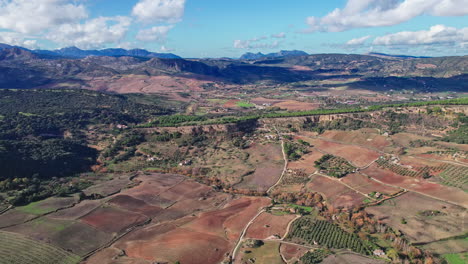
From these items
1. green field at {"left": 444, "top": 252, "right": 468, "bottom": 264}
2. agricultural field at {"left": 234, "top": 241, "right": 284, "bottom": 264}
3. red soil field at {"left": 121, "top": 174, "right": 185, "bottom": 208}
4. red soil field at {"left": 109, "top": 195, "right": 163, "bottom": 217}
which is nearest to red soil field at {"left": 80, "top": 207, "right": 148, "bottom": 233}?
red soil field at {"left": 109, "top": 195, "right": 163, "bottom": 217}

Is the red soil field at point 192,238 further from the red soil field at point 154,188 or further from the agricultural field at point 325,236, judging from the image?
the red soil field at point 154,188

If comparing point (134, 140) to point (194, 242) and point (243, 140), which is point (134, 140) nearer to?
point (243, 140)

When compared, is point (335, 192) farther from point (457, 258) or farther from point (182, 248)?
point (182, 248)

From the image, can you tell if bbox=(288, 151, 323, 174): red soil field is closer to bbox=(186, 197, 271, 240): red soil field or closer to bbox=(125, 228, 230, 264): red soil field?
bbox=(186, 197, 271, 240): red soil field

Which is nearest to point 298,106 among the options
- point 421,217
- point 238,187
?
point 238,187

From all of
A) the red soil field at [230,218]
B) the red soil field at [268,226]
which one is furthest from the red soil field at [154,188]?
the red soil field at [268,226]

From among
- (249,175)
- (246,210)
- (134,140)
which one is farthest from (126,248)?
(134,140)
